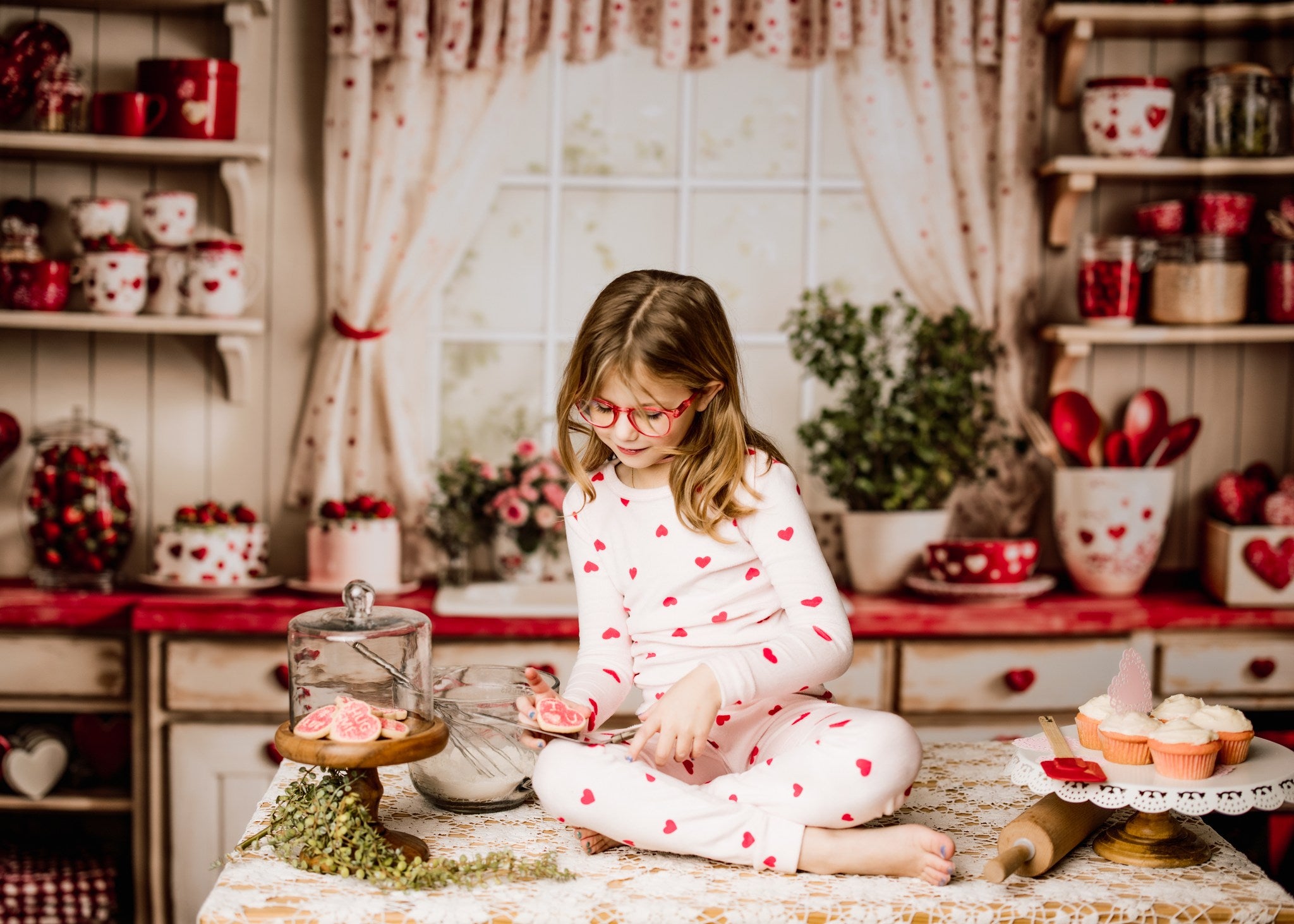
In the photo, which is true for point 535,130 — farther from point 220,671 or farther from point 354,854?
point 354,854

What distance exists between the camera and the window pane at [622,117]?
278cm

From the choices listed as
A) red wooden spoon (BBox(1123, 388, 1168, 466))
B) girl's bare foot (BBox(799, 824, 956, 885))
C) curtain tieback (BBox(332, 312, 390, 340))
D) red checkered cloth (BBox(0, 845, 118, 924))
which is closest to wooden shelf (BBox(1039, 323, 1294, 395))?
red wooden spoon (BBox(1123, 388, 1168, 466))

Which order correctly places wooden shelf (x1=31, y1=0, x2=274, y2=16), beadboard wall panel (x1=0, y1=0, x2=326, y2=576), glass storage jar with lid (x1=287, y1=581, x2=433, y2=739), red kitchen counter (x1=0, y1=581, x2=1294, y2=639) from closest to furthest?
1. glass storage jar with lid (x1=287, y1=581, x2=433, y2=739)
2. red kitchen counter (x1=0, y1=581, x2=1294, y2=639)
3. wooden shelf (x1=31, y1=0, x2=274, y2=16)
4. beadboard wall panel (x1=0, y1=0, x2=326, y2=576)

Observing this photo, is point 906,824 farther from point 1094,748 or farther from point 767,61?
point 767,61

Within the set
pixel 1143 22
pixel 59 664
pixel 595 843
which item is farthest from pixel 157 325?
pixel 1143 22

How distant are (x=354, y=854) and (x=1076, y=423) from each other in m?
1.98

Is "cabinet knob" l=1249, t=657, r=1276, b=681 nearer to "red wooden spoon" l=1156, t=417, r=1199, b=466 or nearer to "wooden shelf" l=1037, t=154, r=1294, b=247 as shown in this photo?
"red wooden spoon" l=1156, t=417, r=1199, b=466

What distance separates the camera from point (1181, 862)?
1.39 m

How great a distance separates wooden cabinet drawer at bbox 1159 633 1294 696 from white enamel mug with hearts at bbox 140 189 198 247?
86.0 inches

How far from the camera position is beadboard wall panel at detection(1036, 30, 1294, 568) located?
283 centimetres

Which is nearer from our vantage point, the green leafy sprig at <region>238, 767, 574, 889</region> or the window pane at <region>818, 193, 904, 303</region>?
the green leafy sprig at <region>238, 767, 574, 889</region>

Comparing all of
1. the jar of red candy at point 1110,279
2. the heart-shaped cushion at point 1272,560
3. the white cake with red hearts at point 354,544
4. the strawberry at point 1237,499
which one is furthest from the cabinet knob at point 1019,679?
the white cake with red hearts at point 354,544

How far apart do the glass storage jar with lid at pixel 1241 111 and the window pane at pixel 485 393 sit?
154 cm

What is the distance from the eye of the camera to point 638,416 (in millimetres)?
1490
